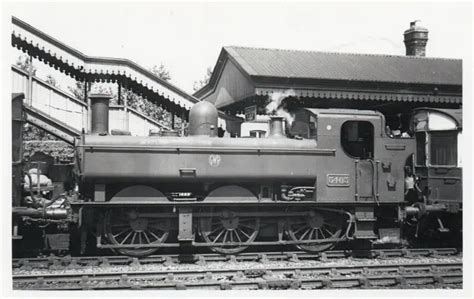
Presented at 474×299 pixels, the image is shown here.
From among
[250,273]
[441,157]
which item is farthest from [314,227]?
[441,157]

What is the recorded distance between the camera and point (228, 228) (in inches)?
381

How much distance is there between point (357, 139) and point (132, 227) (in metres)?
5.25

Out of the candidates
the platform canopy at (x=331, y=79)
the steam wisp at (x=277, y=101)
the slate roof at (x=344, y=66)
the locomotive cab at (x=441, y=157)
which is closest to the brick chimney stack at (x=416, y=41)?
the slate roof at (x=344, y=66)

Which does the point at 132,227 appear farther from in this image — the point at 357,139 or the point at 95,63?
the point at 95,63

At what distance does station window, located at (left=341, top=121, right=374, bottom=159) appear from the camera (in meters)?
10.7

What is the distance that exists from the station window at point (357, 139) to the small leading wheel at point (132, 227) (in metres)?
4.36

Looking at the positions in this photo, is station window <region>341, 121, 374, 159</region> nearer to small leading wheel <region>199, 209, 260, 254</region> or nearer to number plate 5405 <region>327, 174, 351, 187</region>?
number plate 5405 <region>327, 174, 351, 187</region>

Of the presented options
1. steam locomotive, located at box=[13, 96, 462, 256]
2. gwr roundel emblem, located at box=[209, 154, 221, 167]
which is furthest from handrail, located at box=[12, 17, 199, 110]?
gwr roundel emblem, located at box=[209, 154, 221, 167]

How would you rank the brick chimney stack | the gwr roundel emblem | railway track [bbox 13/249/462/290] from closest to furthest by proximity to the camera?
railway track [bbox 13/249/462/290] < the gwr roundel emblem < the brick chimney stack

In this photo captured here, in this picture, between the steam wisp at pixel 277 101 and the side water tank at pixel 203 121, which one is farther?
the steam wisp at pixel 277 101

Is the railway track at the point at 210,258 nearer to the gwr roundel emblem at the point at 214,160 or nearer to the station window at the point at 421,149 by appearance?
the gwr roundel emblem at the point at 214,160

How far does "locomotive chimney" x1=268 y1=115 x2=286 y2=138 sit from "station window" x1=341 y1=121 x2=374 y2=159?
57.4 inches

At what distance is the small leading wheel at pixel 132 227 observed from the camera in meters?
9.38

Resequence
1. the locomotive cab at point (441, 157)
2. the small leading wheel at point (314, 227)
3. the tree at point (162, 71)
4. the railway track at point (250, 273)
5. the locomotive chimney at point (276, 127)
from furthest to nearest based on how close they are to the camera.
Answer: the tree at point (162, 71) < the locomotive cab at point (441, 157) < the locomotive chimney at point (276, 127) < the small leading wheel at point (314, 227) < the railway track at point (250, 273)
